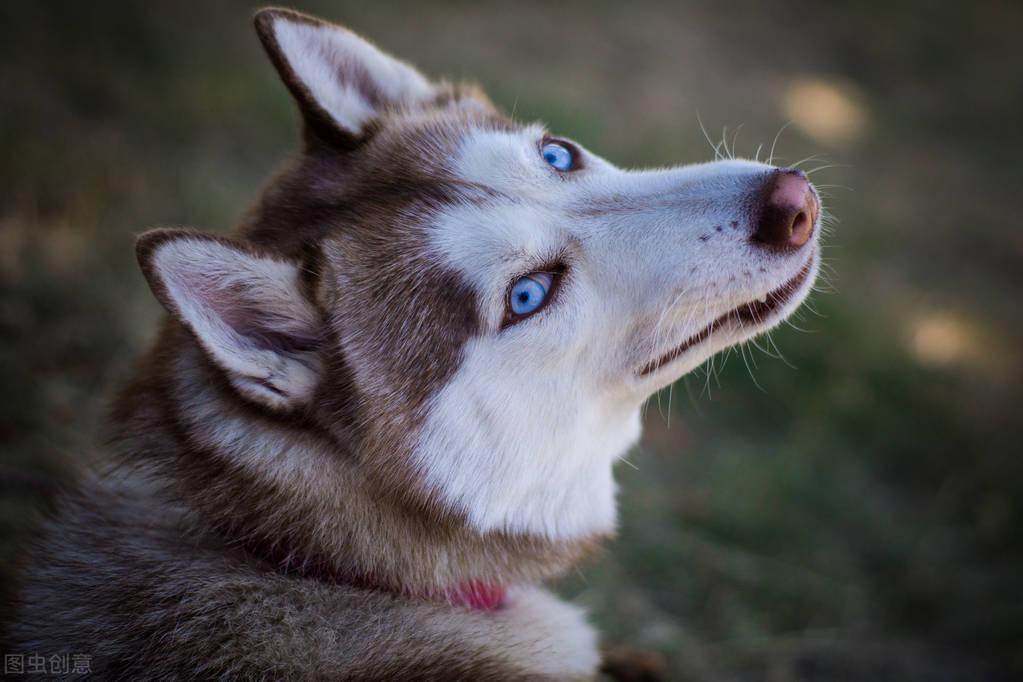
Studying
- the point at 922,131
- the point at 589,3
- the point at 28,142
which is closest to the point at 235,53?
the point at 28,142

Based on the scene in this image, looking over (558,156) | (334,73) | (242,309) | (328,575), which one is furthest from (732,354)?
(242,309)

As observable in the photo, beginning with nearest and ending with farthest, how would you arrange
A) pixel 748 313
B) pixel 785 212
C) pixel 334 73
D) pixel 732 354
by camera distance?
pixel 785 212 → pixel 748 313 → pixel 334 73 → pixel 732 354

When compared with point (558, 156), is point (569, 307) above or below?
below

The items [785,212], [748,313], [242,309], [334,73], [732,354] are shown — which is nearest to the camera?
[242,309]

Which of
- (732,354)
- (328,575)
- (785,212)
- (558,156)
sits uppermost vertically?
(732,354)

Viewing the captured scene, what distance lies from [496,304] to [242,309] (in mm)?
762

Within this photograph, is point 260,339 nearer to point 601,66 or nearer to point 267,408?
point 267,408

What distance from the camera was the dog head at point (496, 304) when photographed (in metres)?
2.13

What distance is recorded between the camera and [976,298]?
21.7 ft

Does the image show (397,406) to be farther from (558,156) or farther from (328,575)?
(558,156)

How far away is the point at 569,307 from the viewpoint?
2.20 metres

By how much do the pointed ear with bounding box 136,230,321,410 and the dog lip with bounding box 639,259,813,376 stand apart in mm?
1119

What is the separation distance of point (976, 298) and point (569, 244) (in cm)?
615

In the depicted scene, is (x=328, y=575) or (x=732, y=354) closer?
(x=328, y=575)
